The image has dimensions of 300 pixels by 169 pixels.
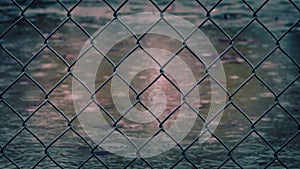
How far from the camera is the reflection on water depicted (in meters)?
4.63

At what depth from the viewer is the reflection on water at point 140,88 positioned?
4.63 meters

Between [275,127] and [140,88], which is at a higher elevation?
[140,88]

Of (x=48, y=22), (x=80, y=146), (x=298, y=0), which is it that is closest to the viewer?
(x=80, y=146)

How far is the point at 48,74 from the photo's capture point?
6.38m

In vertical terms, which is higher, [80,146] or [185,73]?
[185,73]

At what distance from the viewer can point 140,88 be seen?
605 centimetres

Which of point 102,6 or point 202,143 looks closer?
point 202,143

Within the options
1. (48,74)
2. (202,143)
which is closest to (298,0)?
(48,74)

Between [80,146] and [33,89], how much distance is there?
1.31m

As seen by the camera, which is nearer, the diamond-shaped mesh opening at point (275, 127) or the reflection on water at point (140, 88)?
the reflection on water at point (140, 88)

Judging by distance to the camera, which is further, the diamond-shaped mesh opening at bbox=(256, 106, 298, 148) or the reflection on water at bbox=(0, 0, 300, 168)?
the diamond-shaped mesh opening at bbox=(256, 106, 298, 148)

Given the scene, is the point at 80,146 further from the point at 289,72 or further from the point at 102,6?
the point at 102,6

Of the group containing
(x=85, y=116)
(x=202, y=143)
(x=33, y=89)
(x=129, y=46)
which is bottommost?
(x=202, y=143)

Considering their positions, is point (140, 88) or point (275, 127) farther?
point (140, 88)
